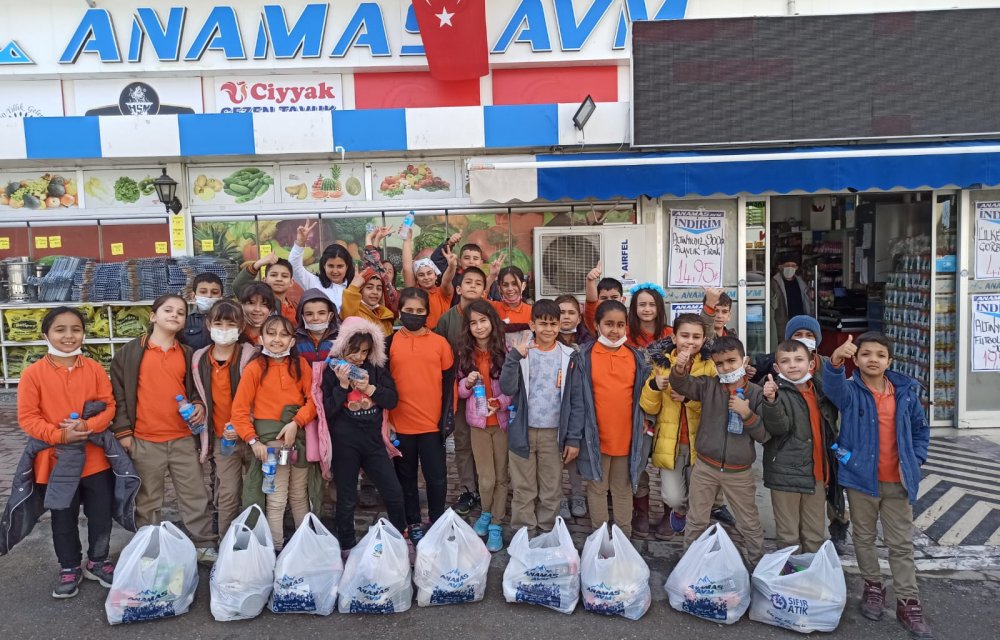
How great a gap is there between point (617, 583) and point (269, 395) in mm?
2267

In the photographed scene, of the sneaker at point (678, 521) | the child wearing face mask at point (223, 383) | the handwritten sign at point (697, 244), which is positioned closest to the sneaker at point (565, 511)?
the sneaker at point (678, 521)

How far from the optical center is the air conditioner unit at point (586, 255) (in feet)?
22.6

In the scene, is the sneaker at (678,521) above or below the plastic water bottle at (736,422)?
below

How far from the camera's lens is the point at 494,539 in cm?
408

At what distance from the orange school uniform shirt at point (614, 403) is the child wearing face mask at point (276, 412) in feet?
5.79

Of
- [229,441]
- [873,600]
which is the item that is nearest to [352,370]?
[229,441]

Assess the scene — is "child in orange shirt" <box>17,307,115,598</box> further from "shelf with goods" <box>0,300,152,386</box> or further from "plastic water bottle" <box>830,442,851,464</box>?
"plastic water bottle" <box>830,442,851,464</box>

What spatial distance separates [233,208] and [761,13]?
6832mm

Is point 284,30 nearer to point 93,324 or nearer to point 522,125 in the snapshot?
point 522,125

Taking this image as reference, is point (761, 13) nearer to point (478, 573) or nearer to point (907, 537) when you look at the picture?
point (907, 537)

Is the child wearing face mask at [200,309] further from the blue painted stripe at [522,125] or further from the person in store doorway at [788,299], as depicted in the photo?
the person in store doorway at [788,299]

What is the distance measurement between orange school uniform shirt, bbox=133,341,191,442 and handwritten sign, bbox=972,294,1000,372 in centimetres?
754

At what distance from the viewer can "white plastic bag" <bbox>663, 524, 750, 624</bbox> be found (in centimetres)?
325

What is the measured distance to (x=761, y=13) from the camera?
25.4 ft
